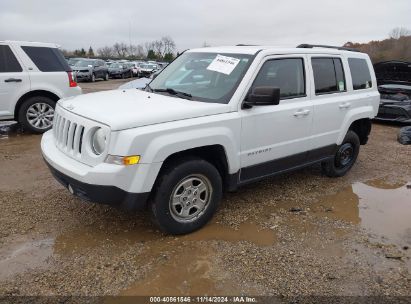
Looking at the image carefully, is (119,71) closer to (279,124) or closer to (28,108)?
(28,108)

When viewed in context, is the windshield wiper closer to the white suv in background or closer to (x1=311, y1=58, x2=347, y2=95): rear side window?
(x1=311, y1=58, x2=347, y2=95): rear side window

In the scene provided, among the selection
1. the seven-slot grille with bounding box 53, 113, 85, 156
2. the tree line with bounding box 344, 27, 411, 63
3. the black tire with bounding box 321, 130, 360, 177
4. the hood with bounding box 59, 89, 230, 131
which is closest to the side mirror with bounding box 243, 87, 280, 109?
the hood with bounding box 59, 89, 230, 131

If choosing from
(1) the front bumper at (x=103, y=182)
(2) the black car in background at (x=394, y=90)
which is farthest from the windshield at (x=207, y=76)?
(2) the black car in background at (x=394, y=90)

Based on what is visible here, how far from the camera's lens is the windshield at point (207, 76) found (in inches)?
162

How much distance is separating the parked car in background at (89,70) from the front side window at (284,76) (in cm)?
2146

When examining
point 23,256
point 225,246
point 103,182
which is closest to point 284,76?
point 225,246

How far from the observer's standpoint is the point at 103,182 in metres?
3.29

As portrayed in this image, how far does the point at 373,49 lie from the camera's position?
21.3m

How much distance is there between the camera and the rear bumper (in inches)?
131

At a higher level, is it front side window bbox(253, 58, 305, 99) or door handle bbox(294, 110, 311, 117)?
front side window bbox(253, 58, 305, 99)

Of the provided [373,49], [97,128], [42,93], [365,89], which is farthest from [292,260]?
[373,49]

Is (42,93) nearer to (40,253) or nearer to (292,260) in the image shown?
(40,253)

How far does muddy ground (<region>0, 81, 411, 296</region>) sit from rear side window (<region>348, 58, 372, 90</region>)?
1558 mm

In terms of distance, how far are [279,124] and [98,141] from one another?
207 cm
